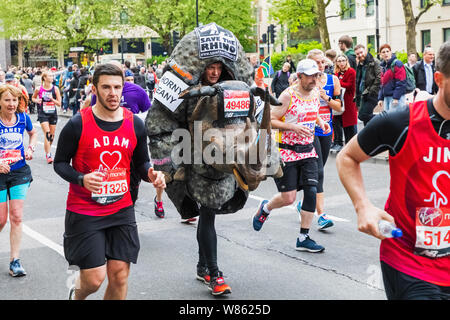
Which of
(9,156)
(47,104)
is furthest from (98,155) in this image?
(47,104)

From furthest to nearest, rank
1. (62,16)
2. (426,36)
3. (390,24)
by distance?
(62,16), (390,24), (426,36)

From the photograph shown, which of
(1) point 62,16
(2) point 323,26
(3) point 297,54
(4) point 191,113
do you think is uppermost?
(1) point 62,16

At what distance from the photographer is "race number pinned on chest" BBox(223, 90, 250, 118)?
199 inches

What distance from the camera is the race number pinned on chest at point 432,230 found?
10.5 feet

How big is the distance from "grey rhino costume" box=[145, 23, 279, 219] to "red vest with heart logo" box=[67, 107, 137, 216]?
91 cm

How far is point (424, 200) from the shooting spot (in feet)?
10.5

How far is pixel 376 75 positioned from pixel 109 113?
1051 centimetres

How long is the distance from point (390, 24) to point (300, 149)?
39613 mm

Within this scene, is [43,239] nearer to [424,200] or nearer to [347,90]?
[424,200]

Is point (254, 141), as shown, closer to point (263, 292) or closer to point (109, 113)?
point (109, 113)

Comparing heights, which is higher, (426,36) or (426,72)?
(426,36)

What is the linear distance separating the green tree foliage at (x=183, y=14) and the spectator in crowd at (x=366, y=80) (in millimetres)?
28656

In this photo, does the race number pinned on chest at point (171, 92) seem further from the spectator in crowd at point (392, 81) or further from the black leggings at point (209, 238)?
the spectator in crowd at point (392, 81)

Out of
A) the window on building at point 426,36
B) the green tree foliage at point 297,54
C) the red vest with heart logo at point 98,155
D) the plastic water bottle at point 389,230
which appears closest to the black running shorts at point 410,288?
the plastic water bottle at point 389,230
